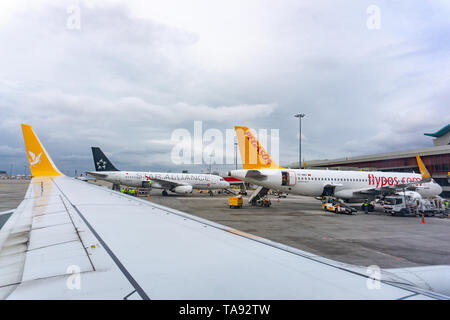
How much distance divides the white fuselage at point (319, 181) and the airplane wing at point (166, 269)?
19797 mm

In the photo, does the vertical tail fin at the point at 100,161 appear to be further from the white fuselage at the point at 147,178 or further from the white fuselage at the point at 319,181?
the white fuselage at the point at 319,181

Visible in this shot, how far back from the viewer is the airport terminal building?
44.3 m

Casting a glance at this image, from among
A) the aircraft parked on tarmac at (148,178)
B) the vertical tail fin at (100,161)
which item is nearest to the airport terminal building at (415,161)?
the aircraft parked on tarmac at (148,178)

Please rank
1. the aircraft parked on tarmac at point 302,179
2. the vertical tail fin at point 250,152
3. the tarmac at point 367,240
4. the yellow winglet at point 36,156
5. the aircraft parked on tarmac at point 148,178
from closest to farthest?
the tarmac at point 367,240
the yellow winglet at point 36,156
the aircraft parked on tarmac at point 302,179
the vertical tail fin at point 250,152
the aircraft parked on tarmac at point 148,178

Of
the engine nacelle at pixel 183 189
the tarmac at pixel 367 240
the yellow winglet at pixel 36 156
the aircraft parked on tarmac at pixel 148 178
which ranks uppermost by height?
the yellow winglet at pixel 36 156

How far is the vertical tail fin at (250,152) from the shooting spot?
24.3 meters

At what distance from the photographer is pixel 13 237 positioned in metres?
3.40

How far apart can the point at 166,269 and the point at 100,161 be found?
132 ft

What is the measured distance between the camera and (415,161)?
48531 mm

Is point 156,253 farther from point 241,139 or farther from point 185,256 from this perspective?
point 241,139

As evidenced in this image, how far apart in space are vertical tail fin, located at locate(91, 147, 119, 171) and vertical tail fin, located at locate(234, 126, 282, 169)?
903 inches

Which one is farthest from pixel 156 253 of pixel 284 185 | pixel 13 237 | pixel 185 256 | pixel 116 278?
pixel 284 185

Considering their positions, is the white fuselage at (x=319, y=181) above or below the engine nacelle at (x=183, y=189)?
above

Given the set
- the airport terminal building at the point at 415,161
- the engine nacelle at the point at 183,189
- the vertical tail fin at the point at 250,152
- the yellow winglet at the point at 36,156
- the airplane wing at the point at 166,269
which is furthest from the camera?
the airport terminal building at the point at 415,161
